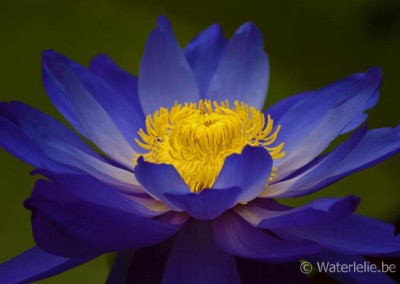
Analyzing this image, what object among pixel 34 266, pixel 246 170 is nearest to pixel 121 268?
pixel 34 266

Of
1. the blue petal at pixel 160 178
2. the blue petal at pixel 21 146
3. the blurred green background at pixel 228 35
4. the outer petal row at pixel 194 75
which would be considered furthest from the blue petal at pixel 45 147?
the blurred green background at pixel 228 35

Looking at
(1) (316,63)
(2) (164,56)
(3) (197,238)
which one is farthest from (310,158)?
(1) (316,63)

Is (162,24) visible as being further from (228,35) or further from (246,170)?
(228,35)

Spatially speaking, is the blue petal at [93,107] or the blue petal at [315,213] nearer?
the blue petal at [315,213]

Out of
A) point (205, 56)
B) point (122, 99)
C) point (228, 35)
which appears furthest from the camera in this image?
point (228, 35)

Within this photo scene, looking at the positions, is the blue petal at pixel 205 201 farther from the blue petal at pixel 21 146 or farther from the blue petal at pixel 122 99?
the blue petal at pixel 122 99

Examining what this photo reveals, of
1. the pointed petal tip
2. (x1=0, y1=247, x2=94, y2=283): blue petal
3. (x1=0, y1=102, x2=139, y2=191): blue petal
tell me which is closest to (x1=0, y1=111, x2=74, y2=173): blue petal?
(x1=0, y1=102, x2=139, y2=191): blue petal

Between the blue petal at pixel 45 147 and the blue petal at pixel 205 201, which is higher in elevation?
the blue petal at pixel 45 147
